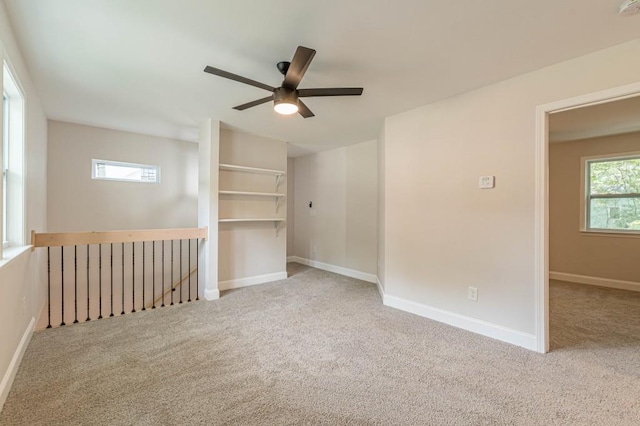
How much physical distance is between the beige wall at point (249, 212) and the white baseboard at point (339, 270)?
1.02m

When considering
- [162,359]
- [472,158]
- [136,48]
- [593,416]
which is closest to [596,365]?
[593,416]

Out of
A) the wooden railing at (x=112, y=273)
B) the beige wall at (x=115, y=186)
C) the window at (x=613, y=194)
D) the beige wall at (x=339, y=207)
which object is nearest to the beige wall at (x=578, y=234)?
the window at (x=613, y=194)

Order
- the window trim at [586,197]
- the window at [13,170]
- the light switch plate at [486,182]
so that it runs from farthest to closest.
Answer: the window trim at [586,197]
the light switch plate at [486,182]
the window at [13,170]

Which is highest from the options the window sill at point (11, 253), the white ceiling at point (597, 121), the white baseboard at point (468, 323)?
the white ceiling at point (597, 121)

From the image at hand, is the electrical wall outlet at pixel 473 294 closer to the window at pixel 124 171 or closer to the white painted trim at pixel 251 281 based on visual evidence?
the white painted trim at pixel 251 281

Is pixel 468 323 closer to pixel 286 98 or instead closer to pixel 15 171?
pixel 286 98

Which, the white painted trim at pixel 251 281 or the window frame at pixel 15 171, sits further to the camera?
the white painted trim at pixel 251 281

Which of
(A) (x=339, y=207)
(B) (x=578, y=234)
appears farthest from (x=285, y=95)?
(B) (x=578, y=234)

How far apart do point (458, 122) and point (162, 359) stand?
11.3 feet

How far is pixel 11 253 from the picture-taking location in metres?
2.04

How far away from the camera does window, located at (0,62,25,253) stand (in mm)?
2277

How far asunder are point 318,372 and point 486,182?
226 centimetres

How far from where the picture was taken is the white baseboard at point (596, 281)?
13.4 feet

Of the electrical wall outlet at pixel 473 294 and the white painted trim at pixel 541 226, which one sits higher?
the white painted trim at pixel 541 226
